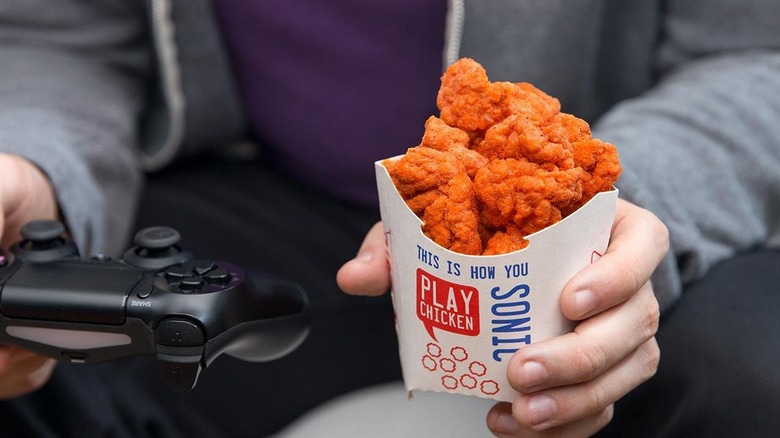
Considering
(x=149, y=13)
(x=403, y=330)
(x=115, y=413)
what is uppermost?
(x=149, y=13)

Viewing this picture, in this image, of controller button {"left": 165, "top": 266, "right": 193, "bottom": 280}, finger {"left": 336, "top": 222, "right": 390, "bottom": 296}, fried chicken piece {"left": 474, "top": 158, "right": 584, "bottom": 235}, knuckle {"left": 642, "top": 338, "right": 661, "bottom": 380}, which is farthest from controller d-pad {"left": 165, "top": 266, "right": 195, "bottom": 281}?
knuckle {"left": 642, "top": 338, "right": 661, "bottom": 380}

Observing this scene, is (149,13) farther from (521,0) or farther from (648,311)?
(648,311)

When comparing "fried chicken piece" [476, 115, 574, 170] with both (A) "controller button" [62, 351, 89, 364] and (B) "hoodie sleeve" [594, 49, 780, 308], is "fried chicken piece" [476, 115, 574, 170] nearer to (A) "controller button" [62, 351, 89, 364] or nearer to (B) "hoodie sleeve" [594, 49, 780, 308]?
(B) "hoodie sleeve" [594, 49, 780, 308]

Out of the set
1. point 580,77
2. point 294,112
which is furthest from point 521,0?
point 294,112

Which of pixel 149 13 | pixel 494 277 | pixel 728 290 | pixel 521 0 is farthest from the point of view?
pixel 149 13

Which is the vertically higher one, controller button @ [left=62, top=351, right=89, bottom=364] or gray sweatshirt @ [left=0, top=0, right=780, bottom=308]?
gray sweatshirt @ [left=0, top=0, right=780, bottom=308]

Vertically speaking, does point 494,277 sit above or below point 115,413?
above

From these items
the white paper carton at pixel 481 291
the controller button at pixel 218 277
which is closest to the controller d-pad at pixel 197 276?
the controller button at pixel 218 277
